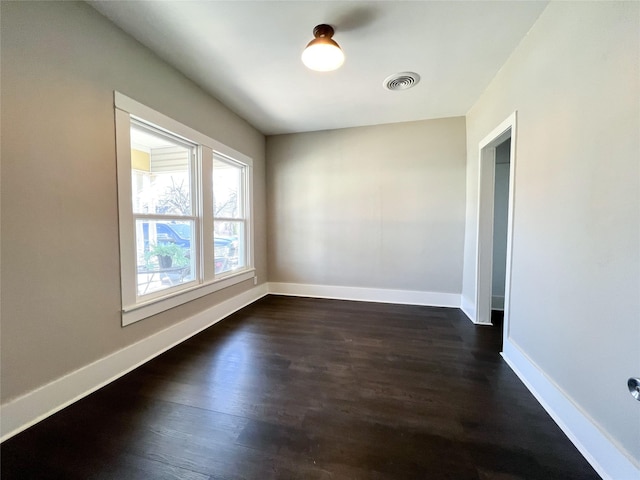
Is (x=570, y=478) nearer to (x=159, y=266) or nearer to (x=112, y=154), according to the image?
(x=159, y=266)

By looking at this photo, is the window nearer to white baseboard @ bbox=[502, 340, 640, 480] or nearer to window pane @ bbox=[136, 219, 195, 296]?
window pane @ bbox=[136, 219, 195, 296]

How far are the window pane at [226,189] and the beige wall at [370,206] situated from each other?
66cm

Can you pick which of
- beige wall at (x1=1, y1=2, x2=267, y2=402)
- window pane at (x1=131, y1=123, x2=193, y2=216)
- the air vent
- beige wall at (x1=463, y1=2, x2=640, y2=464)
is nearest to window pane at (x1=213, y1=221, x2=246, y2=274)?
window pane at (x1=131, y1=123, x2=193, y2=216)

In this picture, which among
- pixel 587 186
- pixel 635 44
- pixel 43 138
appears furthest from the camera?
pixel 43 138

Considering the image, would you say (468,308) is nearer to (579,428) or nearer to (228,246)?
(579,428)

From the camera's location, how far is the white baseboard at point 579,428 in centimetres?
106

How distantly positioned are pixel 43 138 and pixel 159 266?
124 centimetres

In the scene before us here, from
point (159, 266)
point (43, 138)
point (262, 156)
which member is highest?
point (262, 156)

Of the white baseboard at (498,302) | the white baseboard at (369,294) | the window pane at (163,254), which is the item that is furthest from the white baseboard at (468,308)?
the window pane at (163,254)

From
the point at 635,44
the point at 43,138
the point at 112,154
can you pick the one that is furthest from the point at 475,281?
the point at 43,138

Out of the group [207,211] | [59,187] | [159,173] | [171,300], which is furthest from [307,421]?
[159,173]

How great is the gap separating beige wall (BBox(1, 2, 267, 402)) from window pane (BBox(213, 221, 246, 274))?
1.23m

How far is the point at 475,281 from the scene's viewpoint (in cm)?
294

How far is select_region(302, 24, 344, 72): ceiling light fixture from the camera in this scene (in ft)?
5.64
